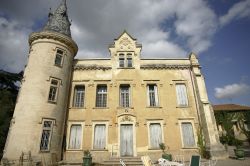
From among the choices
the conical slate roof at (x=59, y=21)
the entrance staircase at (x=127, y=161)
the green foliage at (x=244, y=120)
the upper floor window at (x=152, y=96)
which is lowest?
the entrance staircase at (x=127, y=161)

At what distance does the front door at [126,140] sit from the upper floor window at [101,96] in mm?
3003

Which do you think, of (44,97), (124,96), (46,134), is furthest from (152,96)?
(46,134)

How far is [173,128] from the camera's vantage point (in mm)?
16328

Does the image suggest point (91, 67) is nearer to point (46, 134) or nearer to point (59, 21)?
point (59, 21)

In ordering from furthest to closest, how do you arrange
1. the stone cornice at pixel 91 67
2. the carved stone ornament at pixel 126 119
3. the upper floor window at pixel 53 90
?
the stone cornice at pixel 91 67 → the carved stone ornament at pixel 126 119 → the upper floor window at pixel 53 90

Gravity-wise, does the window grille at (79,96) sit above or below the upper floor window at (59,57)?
below

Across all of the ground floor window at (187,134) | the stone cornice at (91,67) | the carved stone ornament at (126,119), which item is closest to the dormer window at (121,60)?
the stone cornice at (91,67)

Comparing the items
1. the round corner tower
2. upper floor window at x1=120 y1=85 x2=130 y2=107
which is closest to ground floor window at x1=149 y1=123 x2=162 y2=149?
upper floor window at x1=120 y1=85 x2=130 y2=107

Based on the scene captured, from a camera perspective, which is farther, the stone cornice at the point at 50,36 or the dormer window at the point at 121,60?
the dormer window at the point at 121,60

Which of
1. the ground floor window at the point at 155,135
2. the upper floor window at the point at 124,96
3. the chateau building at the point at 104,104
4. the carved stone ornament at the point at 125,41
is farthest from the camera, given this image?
the carved stone ornament at the point at 125,41

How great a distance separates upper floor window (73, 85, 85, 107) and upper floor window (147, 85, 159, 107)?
675 cm

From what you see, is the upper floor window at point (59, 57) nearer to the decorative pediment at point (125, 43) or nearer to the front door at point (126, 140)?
the decorative pediment at point (125, 43)

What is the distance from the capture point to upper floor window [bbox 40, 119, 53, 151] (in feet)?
45.1

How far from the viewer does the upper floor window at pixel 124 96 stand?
57.4ft
